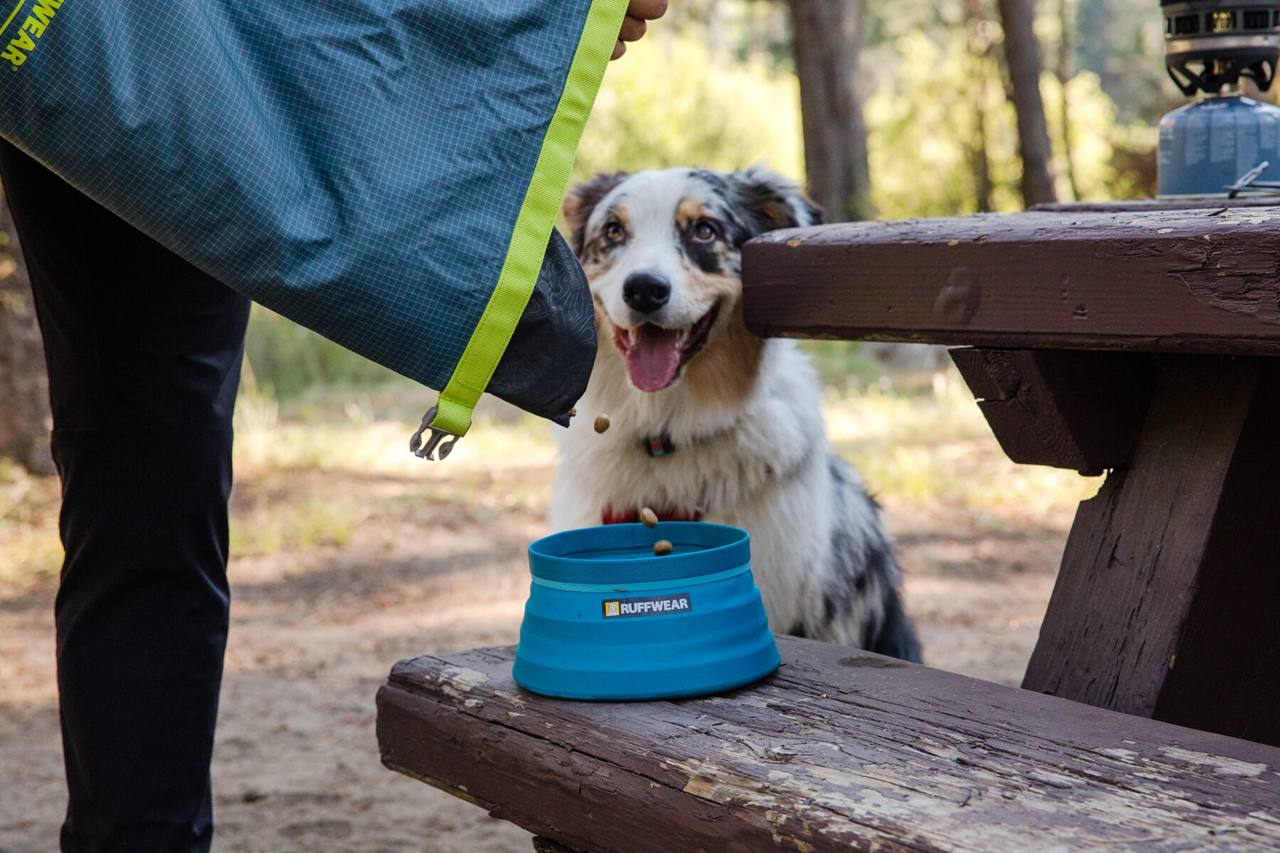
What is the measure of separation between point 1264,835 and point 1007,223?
0.90 metres

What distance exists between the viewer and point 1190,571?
1716 millimetres

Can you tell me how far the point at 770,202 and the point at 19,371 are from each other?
14.3 ft

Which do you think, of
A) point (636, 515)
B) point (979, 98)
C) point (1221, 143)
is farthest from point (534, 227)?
point (979, 98)

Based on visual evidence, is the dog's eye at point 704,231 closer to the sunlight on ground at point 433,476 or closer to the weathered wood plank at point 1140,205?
the weathered wood plank at point 1140,205

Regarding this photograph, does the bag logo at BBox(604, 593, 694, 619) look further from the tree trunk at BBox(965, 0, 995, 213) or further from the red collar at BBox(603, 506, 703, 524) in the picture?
the tree trunk at BBox(965, 0, 995, 213)


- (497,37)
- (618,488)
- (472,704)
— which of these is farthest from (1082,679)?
(618,488)

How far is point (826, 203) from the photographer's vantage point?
11.3 meters

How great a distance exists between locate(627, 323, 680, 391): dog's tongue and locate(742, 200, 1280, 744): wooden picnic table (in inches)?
50.0

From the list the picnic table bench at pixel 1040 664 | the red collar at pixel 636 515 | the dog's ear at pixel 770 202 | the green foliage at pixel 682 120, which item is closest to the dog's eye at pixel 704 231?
the dog's ear at pixel 770 202

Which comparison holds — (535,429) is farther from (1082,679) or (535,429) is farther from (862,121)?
(1082,679)

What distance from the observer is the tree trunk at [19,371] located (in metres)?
6.13

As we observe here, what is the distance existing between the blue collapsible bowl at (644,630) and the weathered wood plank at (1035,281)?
47 centimetres

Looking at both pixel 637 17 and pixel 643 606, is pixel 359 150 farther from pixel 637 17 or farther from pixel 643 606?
pixel 643 606

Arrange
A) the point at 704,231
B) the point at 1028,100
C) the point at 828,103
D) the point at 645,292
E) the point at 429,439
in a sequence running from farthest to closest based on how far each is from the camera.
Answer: the point at 828,103
the point at 1028,100
the point at 704,231
the point at 645,292
the point at 429,439
